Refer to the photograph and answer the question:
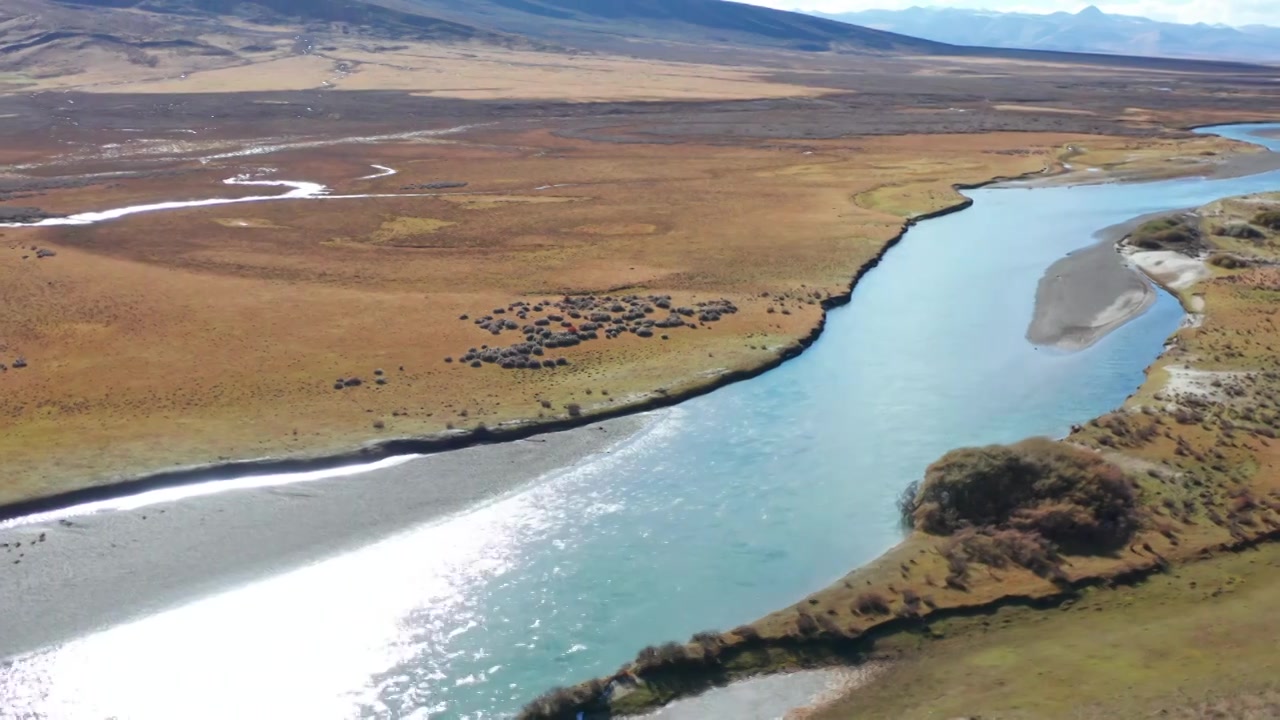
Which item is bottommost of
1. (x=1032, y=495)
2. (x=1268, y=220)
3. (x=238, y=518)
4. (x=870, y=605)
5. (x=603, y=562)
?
(x=238, y=518)

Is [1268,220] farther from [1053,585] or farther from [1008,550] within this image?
[1053,585]

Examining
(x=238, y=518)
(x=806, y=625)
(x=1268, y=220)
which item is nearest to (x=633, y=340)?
(x=238, y=518)

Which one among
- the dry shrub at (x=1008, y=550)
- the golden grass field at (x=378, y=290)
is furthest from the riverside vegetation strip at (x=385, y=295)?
the dry shrub at (x=1008, y=550)

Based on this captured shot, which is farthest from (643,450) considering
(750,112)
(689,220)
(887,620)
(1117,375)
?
(750,112)

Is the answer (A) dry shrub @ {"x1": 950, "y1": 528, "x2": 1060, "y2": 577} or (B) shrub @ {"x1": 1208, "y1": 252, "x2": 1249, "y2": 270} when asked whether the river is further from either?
(B) shrub @ {"x1": 1208, "y1": 252, "x2": 1249, "y2": 270}

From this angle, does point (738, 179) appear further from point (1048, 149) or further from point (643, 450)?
point (643, 450)

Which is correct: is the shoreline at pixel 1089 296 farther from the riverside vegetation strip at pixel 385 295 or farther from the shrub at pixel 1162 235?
the riverside vegetation strip at pixel 385 295
